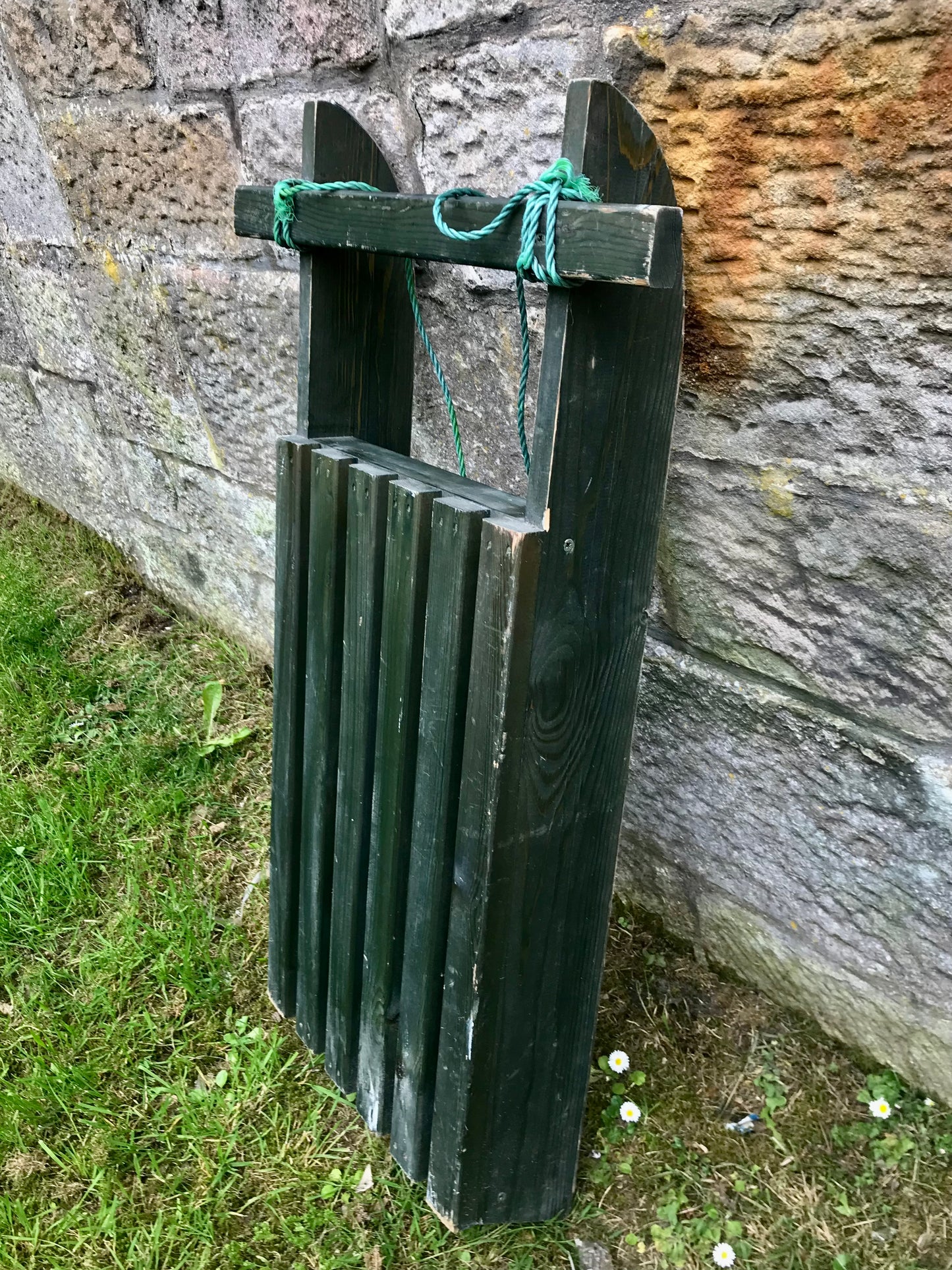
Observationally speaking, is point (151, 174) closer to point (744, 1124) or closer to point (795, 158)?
point (795, 158)

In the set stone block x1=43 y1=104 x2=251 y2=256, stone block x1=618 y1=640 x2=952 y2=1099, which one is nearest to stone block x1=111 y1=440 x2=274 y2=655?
stone block x1=43 y1=104 x2=251 y2=256

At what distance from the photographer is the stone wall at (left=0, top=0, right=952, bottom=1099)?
109cm

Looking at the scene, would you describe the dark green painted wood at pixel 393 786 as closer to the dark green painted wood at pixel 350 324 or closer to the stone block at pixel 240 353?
the dark green painted wood at pixel 350 324

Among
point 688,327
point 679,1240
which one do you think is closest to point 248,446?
point 688,327

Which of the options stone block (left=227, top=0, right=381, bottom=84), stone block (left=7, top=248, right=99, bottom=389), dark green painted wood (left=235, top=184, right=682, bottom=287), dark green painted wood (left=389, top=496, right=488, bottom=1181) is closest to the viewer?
dark green painted wood (left=235, top=184, right=682, bottom=287)

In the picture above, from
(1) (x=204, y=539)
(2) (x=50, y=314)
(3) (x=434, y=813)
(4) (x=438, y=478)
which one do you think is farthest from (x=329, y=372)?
(2) (x=50, y=314)

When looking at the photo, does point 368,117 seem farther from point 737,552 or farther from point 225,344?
point 737,552

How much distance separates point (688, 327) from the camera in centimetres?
128

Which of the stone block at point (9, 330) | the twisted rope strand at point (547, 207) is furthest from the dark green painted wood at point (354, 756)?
the stone block at point (9, 330)

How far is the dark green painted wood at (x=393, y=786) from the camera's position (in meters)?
1.20

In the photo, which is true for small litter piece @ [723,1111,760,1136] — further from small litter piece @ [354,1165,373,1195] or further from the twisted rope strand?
the twisted rope strand

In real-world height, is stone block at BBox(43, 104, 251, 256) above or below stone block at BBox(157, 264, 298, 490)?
above

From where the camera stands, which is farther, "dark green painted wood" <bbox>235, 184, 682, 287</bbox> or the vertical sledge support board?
the vertical sledge support board

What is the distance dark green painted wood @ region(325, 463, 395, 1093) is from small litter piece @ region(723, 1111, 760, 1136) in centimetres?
58
